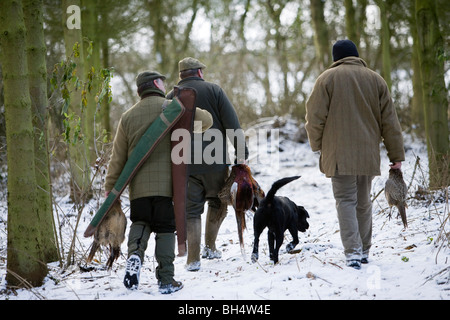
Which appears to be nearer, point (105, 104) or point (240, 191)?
point (240, 191)

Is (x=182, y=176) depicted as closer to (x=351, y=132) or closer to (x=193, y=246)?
(x=193, y=246)

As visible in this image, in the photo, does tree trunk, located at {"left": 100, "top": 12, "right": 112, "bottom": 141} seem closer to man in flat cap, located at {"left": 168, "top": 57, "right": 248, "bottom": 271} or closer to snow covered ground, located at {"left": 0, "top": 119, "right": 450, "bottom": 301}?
man in flat cap, located at {"left": 168, "top": 57, "right": 248, "bottom": 271}

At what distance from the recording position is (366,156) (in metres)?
3.96

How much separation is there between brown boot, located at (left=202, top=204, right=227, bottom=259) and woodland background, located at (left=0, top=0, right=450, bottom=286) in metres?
1.24

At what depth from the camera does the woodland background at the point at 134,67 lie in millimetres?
3875

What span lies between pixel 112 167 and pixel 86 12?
6.67m

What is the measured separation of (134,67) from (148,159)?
15083 millimetres

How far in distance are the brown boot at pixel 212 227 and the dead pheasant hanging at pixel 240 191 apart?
224 mm

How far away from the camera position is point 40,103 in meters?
4.43

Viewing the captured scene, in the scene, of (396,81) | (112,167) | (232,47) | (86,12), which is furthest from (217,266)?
(232,47)

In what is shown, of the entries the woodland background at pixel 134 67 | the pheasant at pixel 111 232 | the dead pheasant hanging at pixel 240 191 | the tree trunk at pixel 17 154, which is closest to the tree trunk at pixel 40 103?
the woodland background at pixel 134 67

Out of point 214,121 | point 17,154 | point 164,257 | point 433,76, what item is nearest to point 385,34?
point 433,76

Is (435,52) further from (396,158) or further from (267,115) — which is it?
(267,115)

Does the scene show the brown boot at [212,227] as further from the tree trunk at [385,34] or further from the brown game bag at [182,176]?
the tree trunk at [385,34]
